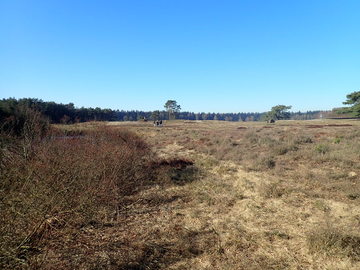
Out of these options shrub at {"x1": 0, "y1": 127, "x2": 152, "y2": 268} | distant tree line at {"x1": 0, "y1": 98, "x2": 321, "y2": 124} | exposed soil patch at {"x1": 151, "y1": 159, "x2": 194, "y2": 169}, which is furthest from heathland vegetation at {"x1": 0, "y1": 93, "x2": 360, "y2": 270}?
distant tree line at {"x1": 0, "y1": 98, "x2": 321, "y2": 124}

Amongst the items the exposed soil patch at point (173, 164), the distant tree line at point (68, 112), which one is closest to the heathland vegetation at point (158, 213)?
the exposed soil patch at point (173, 164)

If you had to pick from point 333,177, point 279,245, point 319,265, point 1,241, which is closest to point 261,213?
point 279,245

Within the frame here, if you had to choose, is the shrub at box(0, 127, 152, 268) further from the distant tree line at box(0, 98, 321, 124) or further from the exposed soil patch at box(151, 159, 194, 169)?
the distant tree line at box(0, 98, 321, 124)

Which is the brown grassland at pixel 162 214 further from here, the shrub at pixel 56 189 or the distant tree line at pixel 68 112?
the distant tree line at pixel 68 112

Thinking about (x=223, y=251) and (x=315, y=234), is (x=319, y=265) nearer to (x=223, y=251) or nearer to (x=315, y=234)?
(x=315, y=234)

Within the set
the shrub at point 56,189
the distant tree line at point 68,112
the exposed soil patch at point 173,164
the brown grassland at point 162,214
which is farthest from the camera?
the distant tree line at point 68,112

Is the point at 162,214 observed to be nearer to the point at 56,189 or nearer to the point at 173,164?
the point at 56,189

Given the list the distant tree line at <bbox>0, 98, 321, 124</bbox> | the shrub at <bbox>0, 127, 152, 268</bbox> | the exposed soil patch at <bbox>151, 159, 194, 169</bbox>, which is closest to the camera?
the shrub at <bbox>0, 127, 152, 268</bbox>

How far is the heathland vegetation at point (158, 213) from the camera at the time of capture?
356 centimetres

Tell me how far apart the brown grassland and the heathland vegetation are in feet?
0.08

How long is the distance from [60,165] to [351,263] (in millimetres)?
6201

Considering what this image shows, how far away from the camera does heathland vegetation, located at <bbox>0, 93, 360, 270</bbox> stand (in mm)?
3562

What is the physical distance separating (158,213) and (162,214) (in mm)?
146

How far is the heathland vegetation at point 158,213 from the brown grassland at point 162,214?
0.9 inches
